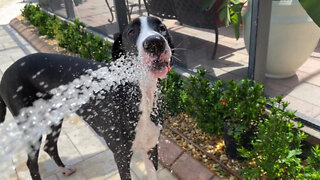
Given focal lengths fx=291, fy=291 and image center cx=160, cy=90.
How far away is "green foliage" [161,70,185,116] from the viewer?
12.8 feet

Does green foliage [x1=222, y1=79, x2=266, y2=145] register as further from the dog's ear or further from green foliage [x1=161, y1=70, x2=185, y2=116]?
the dog's ear

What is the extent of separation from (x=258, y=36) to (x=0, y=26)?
10.6m

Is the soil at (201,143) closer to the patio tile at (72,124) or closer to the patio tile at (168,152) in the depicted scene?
the patio tile at (168,152)

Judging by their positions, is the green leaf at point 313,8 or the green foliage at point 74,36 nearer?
the green leaf at point 313,8

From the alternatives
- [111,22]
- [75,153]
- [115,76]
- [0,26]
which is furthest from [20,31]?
[115,76]

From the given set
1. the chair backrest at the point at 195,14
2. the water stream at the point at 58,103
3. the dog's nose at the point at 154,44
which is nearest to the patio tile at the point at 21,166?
the water stream at the point at 58,103

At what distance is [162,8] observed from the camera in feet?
18.6

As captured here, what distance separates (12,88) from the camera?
2.72m

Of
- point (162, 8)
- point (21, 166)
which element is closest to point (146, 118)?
point (21, 166)

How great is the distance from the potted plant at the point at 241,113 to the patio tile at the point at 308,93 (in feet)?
2.81

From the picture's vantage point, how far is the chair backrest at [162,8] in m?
5.42

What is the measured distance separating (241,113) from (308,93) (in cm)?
129

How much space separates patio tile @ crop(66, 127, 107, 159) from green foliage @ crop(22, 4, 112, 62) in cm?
141

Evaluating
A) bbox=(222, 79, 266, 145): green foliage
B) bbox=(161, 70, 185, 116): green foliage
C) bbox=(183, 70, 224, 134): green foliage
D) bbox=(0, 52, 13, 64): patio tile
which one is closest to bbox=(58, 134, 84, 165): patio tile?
bbox=(161, 70, 185, 116): green foliage
